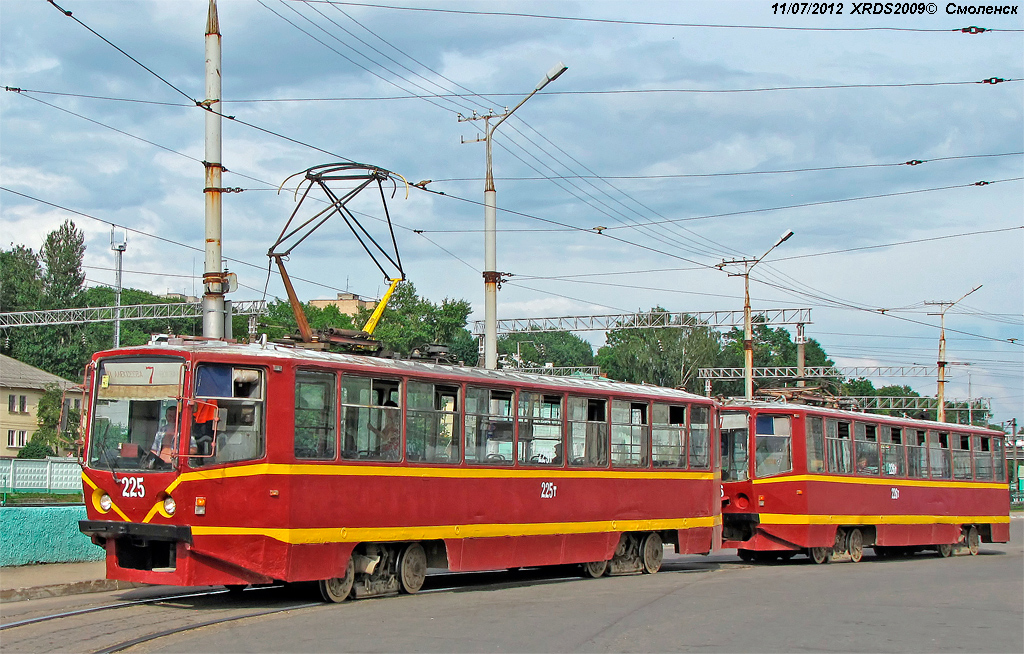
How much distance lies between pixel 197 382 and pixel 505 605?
443 centimetres

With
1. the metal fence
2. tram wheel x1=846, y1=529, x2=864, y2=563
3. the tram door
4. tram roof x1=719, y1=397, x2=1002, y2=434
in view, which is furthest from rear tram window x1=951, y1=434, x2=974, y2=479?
the metal fence

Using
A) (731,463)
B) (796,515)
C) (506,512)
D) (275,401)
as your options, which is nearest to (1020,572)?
(796,515)

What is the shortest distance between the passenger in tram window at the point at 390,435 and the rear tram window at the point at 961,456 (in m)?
18.7

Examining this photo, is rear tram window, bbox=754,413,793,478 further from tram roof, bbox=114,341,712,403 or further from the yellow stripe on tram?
tram roof, bbox=114,341,712,403

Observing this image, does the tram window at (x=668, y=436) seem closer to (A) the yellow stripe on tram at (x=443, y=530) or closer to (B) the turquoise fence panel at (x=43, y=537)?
(A) the yellow stripe on tram at (x=443, y=530)

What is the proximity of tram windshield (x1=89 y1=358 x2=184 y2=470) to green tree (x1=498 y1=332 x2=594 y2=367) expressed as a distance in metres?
106

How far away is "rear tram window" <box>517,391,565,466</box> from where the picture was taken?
16.3 metres

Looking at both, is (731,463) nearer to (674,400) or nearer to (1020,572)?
(674,400)

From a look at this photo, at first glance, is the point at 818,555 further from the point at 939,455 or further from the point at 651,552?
the point at 939,455

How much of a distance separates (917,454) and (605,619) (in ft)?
54.2

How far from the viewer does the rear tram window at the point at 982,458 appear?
2937 centimetres

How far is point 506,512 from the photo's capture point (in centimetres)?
1595

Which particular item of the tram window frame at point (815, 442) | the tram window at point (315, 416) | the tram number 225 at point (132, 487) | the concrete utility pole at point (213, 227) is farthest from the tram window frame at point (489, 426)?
the tram window frame at point (815, 442)

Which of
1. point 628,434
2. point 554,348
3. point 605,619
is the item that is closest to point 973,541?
point 628,434
